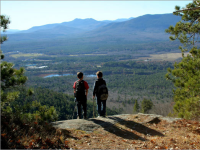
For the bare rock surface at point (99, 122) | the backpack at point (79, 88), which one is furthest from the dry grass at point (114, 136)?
the backpack at point (79, 88)

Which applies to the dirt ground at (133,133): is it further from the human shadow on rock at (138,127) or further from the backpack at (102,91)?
the backpack at (102,91)

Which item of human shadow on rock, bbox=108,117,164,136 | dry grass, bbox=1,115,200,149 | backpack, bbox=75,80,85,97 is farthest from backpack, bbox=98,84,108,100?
dry grass, bbox=1,115,200,149

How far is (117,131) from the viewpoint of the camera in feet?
21.2

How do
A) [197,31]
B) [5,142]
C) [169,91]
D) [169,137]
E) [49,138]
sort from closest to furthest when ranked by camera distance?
[5,142], [49,138], [169,137], [197,31], [169,91]

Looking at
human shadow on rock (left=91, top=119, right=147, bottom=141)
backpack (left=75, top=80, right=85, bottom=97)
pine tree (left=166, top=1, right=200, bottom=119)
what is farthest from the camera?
pine tree (left=166, top=1, right=200, bottom=119)

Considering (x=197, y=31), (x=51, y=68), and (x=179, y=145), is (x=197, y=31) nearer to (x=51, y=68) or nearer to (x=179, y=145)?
(x=179, y=145)

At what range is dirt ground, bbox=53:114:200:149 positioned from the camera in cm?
532

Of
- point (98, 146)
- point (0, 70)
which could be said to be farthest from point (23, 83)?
point (98, 146)

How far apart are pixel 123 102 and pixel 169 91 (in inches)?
916

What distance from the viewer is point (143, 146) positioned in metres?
5.35

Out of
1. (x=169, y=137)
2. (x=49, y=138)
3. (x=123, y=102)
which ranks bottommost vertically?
(x=123, y=102)

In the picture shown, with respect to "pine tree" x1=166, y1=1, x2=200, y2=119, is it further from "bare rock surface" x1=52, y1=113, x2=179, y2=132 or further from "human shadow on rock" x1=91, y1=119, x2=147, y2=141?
"human shadow on rock" x1=91, y1=119, x2=147, y2=141

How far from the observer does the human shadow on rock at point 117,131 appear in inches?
238

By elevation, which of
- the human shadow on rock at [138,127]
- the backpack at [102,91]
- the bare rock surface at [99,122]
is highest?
the backpack at [102,91]
